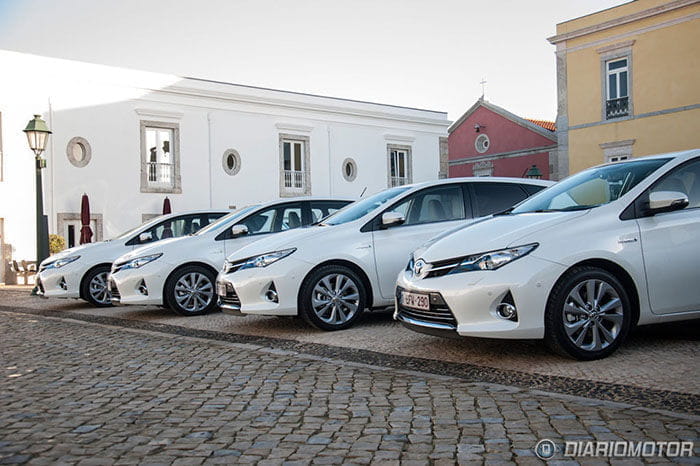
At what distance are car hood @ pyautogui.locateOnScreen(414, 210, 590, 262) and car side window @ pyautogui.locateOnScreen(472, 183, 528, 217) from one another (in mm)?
2111

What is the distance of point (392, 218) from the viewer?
770 centimetres

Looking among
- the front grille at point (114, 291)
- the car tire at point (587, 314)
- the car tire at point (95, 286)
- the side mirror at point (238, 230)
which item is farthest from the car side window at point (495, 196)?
the car tire at point (95, 286)

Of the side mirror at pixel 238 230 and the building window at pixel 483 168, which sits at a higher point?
the building window at pixel 483 168

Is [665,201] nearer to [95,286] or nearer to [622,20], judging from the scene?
[95,286]

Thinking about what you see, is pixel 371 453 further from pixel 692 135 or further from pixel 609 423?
pixel 692 135

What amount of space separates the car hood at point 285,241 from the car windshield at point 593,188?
84.5 inches

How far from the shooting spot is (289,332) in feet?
25.9

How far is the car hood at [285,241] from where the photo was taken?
7.68 meters

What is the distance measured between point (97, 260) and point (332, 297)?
5.58 m

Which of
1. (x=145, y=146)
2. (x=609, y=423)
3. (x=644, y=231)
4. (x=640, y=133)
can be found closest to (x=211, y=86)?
(x=145, y=146)

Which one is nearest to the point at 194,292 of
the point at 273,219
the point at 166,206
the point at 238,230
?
the point at 238,230

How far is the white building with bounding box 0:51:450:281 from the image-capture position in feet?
70.4

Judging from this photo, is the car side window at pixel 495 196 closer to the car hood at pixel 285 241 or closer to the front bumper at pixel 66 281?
the car hood at pixel 285 241

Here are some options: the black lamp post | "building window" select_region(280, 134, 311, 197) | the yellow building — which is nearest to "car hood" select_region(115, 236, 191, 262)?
the black lamp post
